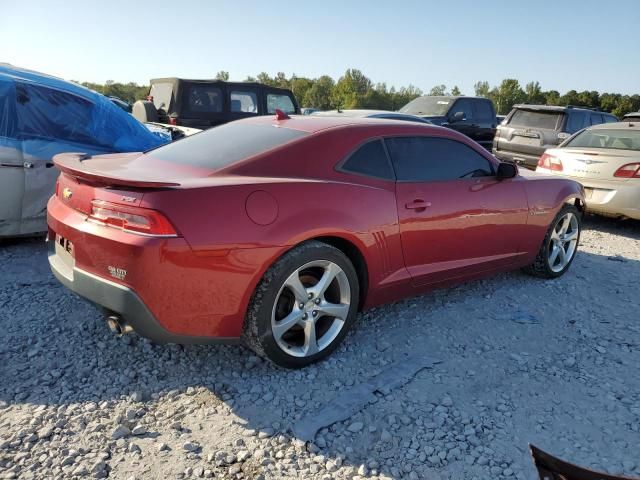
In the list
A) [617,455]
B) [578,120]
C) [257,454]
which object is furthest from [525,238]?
[578,120]

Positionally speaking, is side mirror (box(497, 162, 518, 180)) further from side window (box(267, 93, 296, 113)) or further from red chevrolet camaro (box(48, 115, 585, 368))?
side window (box(267, 93, 296, 113))

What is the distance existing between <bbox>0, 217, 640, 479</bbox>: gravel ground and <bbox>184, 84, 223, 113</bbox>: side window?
6.08 m

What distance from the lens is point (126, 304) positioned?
97.6 inches

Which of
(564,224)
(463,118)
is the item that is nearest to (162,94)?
(463,118)

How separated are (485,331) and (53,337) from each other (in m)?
2.86

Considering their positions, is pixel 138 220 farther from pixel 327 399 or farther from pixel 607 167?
pixel 607 167

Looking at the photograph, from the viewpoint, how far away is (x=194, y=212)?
2494 mm

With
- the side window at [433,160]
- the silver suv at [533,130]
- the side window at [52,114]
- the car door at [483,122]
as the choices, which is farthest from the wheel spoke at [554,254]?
the car door at [483,122]

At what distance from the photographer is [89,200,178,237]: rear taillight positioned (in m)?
2.44

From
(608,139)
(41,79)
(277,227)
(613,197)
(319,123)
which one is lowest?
(613,197)

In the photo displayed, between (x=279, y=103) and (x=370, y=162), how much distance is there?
7.23 meters

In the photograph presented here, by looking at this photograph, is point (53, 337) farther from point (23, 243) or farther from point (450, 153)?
point (450, 153)

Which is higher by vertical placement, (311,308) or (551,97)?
(551,97)

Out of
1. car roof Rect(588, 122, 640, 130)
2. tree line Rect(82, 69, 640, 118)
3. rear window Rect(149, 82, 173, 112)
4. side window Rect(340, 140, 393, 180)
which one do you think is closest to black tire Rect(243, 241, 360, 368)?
side window Rect(340, 140, 393, 180)
